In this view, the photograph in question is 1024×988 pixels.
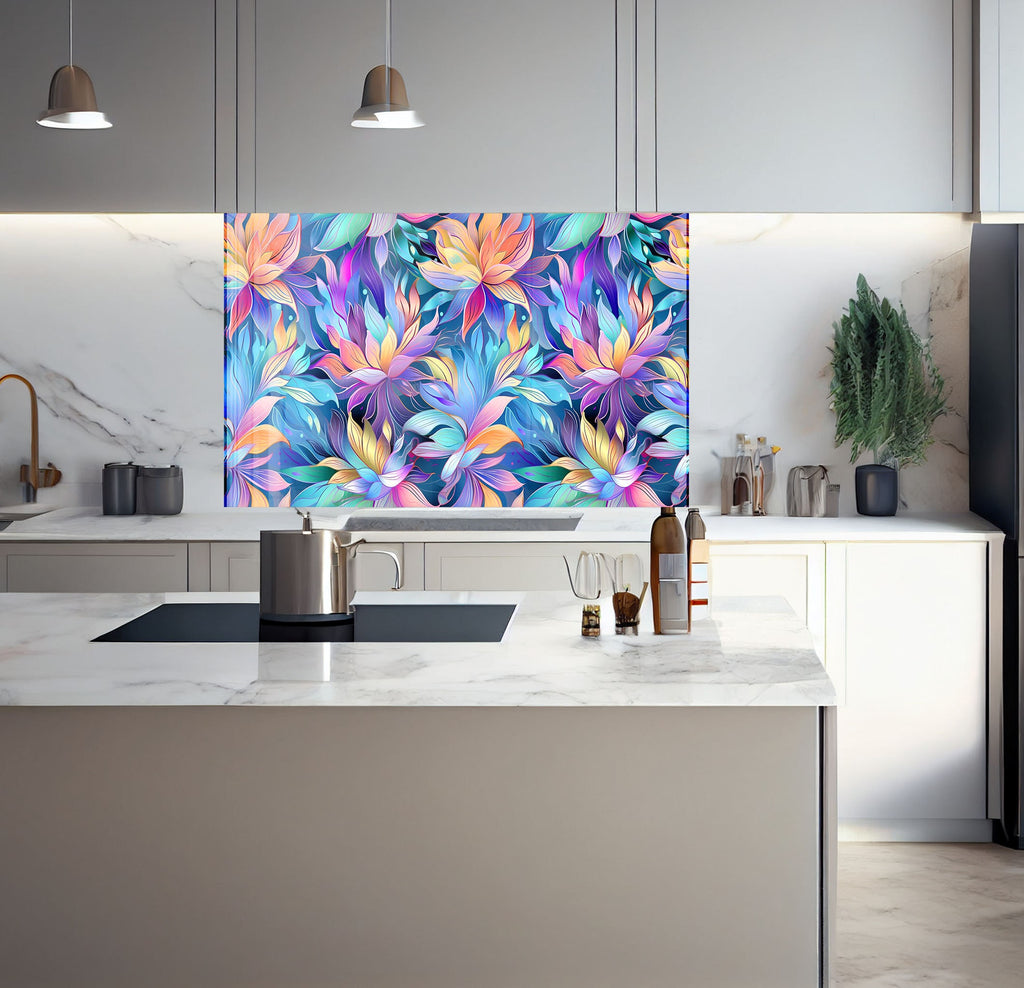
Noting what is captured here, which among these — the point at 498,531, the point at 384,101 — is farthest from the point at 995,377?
the point at 384,101

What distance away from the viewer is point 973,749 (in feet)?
11.7

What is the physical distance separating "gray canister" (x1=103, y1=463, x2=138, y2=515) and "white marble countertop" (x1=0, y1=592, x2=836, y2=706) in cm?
178

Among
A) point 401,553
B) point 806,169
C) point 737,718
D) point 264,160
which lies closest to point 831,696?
point 737,718

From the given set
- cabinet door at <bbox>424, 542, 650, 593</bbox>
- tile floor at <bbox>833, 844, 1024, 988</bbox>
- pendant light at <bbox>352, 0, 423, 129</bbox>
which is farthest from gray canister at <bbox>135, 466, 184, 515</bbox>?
tile floor at <bbox>833, 844, 1024, 988</bbox>

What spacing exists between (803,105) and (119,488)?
264 cm

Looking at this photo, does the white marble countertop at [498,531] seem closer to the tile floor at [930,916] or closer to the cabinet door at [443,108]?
the tile floor at [930,916]

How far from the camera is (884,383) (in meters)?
4.01

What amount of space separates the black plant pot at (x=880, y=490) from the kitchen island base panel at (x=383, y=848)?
2304mm

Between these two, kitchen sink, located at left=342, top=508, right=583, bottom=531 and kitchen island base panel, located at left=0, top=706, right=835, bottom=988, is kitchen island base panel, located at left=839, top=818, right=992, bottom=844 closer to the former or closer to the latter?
kitchen sink, located at left=342, top=508, right=583, bottom=531

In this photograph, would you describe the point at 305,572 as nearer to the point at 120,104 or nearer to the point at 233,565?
the point at 233,565

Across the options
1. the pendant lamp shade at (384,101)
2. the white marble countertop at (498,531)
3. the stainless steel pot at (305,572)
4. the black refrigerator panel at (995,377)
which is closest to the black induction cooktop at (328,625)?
the stainless steel pot at (305,572)

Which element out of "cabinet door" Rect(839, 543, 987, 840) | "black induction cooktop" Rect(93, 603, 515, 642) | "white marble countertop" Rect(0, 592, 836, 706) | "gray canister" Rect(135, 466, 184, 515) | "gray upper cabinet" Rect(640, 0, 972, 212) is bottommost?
"cabinet door" Rect(839, 543, 987, 840)

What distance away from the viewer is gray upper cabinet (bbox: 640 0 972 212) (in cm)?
375

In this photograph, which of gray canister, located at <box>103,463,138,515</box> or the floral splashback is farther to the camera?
the floral splashback
